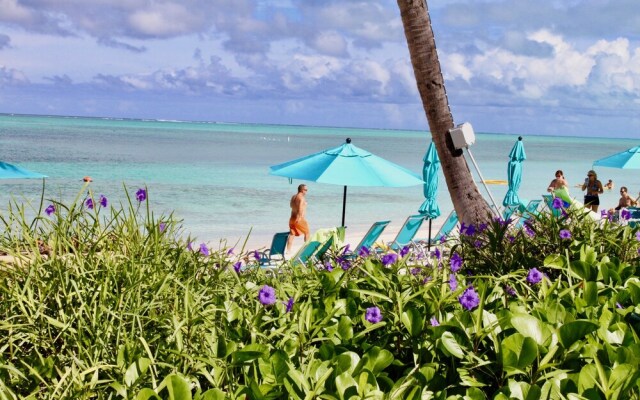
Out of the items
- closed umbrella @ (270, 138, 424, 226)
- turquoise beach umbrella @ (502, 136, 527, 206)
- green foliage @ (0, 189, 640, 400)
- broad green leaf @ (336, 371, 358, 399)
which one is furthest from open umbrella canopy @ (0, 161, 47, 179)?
turquoise beach umbrella @ (502, 136, 527, 206)

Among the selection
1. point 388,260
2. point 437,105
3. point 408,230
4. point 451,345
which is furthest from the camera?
point 408,230

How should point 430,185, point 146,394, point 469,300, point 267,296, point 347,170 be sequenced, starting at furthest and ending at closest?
A: point 430,185
point 347,170
point 267,296
point 469,300
point 146,394

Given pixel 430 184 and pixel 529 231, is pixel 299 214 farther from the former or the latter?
pixel 529 231

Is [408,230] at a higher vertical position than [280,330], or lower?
lower

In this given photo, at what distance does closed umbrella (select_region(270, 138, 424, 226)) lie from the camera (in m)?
11.7

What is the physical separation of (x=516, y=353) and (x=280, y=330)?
31.5 inches

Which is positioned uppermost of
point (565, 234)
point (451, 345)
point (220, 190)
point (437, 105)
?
point (437, 105)

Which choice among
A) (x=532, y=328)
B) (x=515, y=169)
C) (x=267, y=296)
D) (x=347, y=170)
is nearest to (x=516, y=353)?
(x=532, y=328)

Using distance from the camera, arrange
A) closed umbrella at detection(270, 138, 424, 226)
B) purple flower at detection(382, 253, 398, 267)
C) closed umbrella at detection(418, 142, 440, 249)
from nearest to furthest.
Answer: purple flower at detection(382, 253, 398, 267) → closed umbrella at detection(270, 138, 424, 226) → closed umbrella at detection(418, 142, 440, 249)

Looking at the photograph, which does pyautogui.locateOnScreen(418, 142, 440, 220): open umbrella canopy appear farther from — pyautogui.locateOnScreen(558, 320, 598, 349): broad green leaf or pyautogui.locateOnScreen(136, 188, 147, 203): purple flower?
pyautogui.locateOnScreen(558, 320, 598, 349): broad green leaf

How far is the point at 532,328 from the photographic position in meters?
2.35

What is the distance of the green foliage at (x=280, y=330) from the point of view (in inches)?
87.5

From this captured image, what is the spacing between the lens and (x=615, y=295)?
300 centimetres

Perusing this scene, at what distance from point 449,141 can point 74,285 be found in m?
5.08
